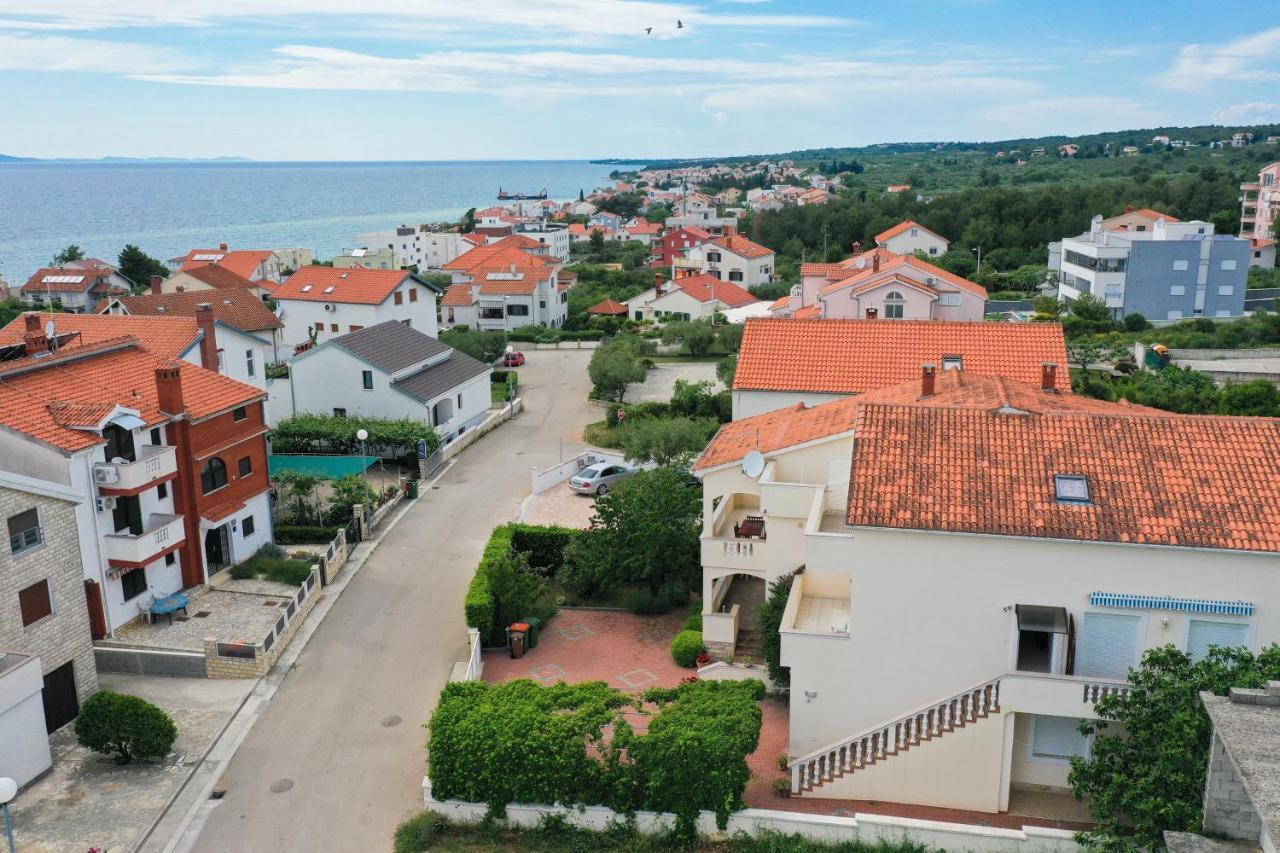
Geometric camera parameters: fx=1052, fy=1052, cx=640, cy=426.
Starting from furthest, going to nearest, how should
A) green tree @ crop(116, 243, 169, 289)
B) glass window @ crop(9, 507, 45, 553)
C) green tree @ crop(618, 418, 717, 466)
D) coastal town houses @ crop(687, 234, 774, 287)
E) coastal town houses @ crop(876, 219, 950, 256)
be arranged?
green tree @ crop(116, 243, 169, 289), coastal town houses @ crop(876, 219, 950, 256), coastal town houses @ crop(687, 234, 774, 287), green tree @ crop(618, 418, 717, 466), glass window @ crop(9, 507, 45, 553)

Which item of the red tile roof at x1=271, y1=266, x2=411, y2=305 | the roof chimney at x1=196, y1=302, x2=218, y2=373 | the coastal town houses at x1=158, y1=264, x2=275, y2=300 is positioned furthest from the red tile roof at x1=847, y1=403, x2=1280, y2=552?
the coastal town houses at x1=158, y1=264, x2=275, y2=300

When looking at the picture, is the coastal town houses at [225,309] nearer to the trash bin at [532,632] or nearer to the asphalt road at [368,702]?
the asphalt road at [368,702]

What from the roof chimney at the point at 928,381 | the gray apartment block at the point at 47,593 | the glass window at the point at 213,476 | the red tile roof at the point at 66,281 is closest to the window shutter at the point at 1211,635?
the roof chimney at the point at 928,381

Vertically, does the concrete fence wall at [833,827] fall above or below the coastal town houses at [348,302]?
below

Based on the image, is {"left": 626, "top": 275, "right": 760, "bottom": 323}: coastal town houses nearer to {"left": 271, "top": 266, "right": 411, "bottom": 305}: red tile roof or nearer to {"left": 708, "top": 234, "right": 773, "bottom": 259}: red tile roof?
{"left": 708, "top": 234, "right": 773, "bottom": 259}: red tile roof

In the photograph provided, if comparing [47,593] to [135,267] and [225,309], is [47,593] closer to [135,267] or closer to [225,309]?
[225,309]

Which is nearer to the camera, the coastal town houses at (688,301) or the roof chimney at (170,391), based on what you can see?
the roof chimney at (170,391)

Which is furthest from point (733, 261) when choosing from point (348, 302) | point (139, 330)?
point (139, 330)
